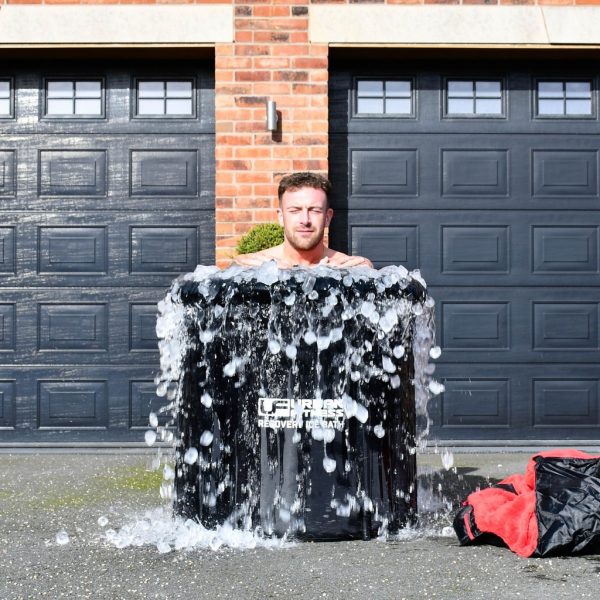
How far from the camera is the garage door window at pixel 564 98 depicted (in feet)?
25.3

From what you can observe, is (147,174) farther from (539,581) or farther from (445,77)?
(539,581)

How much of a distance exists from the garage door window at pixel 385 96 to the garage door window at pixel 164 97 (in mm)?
1329

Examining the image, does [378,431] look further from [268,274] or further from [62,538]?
[62,538]

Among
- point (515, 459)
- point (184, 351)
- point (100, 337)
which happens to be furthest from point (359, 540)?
point (100, 337)

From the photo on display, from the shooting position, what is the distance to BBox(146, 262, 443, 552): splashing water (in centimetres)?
376

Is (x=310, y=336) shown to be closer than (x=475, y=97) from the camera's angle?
Yes

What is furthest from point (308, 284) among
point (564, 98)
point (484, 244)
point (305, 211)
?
point (564, 98)

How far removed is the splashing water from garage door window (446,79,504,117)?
4129 mm

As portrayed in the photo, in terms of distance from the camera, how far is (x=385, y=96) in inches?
302

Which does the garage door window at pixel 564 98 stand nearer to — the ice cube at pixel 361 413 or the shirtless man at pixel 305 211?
the shirtless man at pixel 305 211

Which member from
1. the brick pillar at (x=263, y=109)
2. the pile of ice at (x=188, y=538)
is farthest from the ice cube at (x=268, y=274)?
the brick pillar at (x=263, y=109)

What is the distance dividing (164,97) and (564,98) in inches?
122

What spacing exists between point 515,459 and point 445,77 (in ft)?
9.75

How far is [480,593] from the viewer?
10.2ft
